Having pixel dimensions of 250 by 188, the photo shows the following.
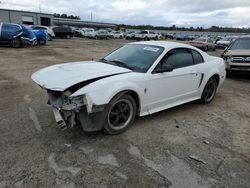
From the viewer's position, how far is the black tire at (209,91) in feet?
A: 20.0

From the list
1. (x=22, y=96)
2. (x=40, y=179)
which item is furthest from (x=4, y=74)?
(x=40, y=179)

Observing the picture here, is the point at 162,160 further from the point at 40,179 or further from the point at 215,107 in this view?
the point at 215,107

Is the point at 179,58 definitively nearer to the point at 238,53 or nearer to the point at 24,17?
the point at 238,53

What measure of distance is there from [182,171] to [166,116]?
1.99 meters

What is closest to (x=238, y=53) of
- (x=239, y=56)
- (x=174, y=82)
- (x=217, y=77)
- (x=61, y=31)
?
(x=239, y=56)

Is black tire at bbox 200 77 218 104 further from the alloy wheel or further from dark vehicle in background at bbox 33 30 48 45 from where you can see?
dark vehicle in background at bbox 33 30 48 45

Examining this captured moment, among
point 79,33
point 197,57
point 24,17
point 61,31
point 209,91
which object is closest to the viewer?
point 197,57

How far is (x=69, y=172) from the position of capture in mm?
3150

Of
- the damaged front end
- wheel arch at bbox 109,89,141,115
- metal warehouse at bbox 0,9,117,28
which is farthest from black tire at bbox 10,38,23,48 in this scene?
metal warehouse at bbox 0,9,117,28

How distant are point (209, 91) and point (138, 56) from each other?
235cm

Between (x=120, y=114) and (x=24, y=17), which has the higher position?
(x=24, y=17)

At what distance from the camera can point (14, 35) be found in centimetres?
1745

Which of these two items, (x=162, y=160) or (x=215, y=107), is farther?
(x=215, y=107)

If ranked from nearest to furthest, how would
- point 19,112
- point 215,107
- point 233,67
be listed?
point 19,112
point 215,107
point 233,67
